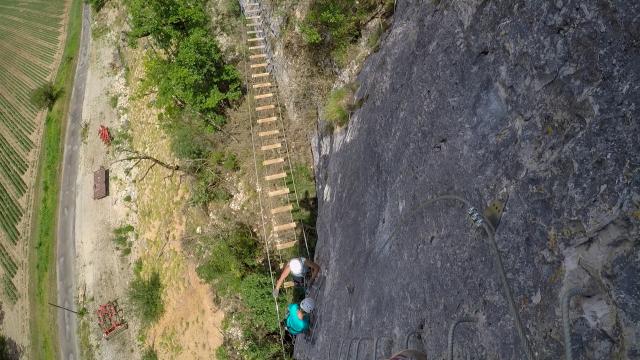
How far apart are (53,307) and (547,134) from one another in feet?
70.6

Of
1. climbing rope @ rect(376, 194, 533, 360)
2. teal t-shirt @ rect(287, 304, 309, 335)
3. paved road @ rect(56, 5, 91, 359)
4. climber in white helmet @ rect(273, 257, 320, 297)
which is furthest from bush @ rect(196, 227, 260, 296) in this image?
paved road @ rect(56, 5, 91, 359)

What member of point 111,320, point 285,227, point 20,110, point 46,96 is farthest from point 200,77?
point 20,110

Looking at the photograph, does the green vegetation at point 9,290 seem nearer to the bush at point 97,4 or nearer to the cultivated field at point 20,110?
the cultivated field at point 20,110

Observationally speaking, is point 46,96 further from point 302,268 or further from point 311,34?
point 302,268

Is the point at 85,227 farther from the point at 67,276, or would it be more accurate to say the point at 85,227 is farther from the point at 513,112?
the point at 513,112

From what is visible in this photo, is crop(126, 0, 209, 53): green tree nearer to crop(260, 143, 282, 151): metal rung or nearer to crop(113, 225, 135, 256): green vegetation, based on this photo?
crop(260, 143, 282, 151): metal rung

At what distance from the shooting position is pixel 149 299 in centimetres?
1490

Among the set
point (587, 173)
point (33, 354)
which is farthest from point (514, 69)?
point (33, 354)

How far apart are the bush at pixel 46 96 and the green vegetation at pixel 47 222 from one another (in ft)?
1.30

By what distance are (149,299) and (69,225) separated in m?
8.22

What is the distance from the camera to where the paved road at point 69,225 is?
59.2ft

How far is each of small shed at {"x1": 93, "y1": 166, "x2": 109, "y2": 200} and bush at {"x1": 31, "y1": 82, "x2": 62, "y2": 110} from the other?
967cm

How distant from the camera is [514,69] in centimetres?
415

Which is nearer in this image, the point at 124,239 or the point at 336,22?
the point at 336,22
